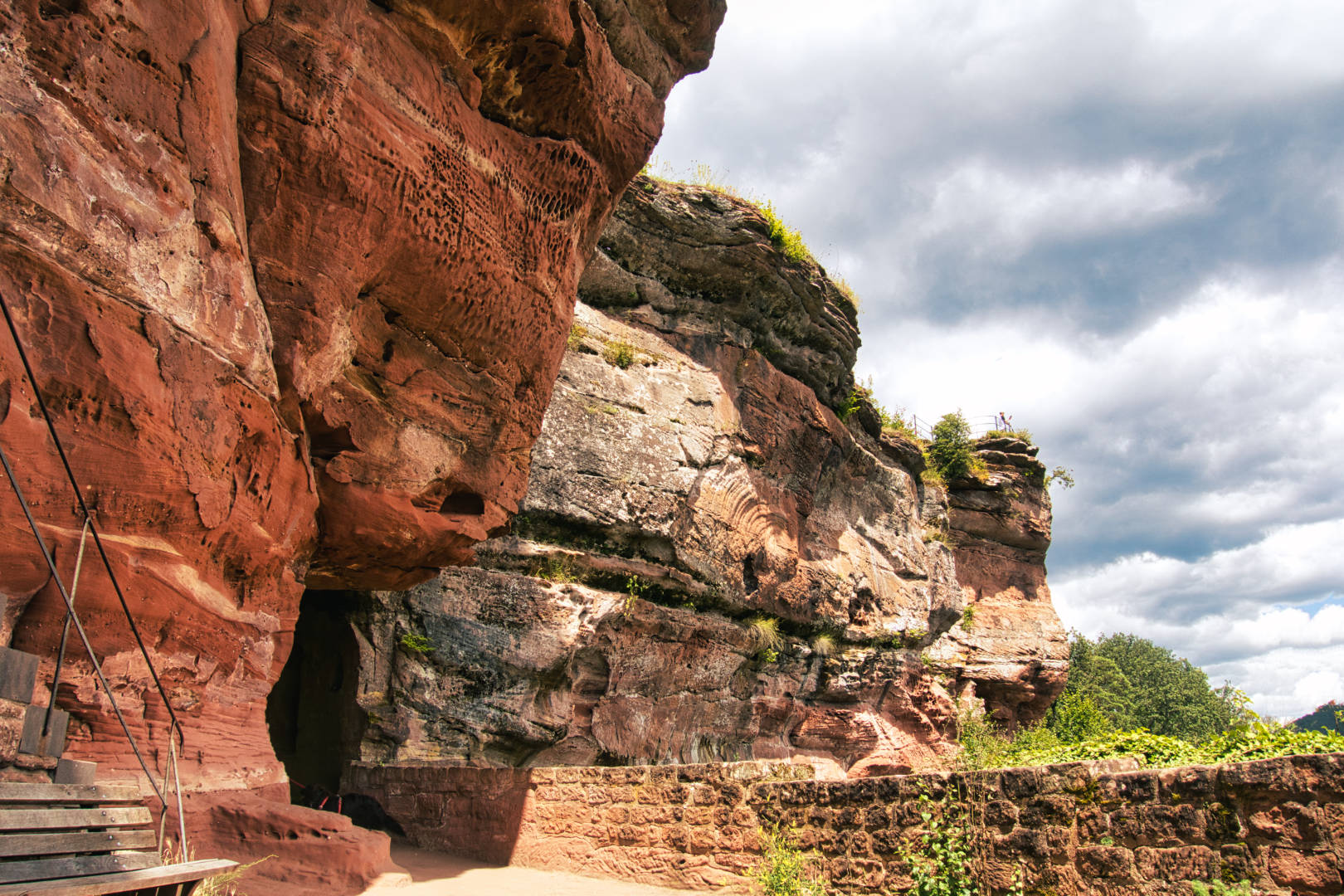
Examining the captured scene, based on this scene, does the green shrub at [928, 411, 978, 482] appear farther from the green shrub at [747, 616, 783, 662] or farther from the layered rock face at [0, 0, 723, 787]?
the layered rock face at [0, 0, 723, 787]

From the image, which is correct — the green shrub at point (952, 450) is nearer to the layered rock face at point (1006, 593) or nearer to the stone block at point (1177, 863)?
the layered rock face at point (1006, 593)

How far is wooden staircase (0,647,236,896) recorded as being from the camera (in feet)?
9.61

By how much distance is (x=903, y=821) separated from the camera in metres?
4.57

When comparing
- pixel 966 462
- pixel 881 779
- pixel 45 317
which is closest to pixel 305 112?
pixel 45 317

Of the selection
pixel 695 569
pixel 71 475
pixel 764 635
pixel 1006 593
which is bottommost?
pixel 71 475

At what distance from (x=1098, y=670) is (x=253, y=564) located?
41062 millimetres

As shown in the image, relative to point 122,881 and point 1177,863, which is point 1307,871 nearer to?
point 1177,863

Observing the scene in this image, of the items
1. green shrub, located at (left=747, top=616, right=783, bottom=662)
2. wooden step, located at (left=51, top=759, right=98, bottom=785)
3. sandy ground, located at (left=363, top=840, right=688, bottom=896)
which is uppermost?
green shrub, located at (left=747, top=616, right=783, bottom=662)

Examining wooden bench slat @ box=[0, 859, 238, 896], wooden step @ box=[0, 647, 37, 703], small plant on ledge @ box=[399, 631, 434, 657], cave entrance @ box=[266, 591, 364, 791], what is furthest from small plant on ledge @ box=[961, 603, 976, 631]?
wooden step @ box=[0, 647, 37, 703]

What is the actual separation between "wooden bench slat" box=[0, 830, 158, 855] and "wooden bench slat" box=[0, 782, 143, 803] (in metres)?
0.16

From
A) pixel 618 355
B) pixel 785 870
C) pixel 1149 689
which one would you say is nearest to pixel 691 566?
pixel 618 355

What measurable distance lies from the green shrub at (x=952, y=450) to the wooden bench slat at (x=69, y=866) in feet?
71.1

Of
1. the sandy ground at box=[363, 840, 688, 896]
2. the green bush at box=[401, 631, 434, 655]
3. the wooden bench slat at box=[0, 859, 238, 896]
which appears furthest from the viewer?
the green bush at box=[401, 631, 434, 655]

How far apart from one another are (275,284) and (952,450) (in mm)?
20889
